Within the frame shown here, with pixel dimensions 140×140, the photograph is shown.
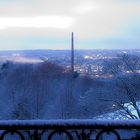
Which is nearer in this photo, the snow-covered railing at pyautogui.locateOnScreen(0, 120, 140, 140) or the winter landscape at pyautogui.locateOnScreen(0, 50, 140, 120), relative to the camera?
the snow-covered railing at pyautogui.locateOnScreen(0, 120, 140, 140)

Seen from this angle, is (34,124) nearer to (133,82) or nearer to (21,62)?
(133,82)

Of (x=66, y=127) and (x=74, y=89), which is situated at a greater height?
(x=74, y=89)

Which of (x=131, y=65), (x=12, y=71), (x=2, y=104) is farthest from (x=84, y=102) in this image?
(x=12, y=71)

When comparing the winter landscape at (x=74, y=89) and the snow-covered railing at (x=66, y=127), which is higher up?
the winter landscape at (x=74, y=89)

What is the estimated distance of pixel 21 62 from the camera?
163 feet

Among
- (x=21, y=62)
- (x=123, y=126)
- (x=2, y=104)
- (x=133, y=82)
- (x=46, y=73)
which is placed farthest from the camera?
(x=21, y=62)

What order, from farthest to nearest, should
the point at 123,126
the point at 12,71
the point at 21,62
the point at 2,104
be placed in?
the point at 21,62 → the point at 12,71 → the point at 2,104 → the point at 123,126

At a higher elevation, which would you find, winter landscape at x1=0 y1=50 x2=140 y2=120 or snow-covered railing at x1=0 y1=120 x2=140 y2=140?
winter landscape at x1=0 y1=50 x2=140 y2=120

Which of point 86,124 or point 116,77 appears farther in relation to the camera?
point 116,77

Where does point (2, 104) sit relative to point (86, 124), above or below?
above

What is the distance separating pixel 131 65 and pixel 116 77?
3.55 feet

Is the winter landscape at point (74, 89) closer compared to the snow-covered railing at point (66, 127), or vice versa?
the snow-covered railing at point (66, 127)

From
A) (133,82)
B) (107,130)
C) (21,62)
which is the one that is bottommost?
(107,130)

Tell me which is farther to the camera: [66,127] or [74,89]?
[74,89]
